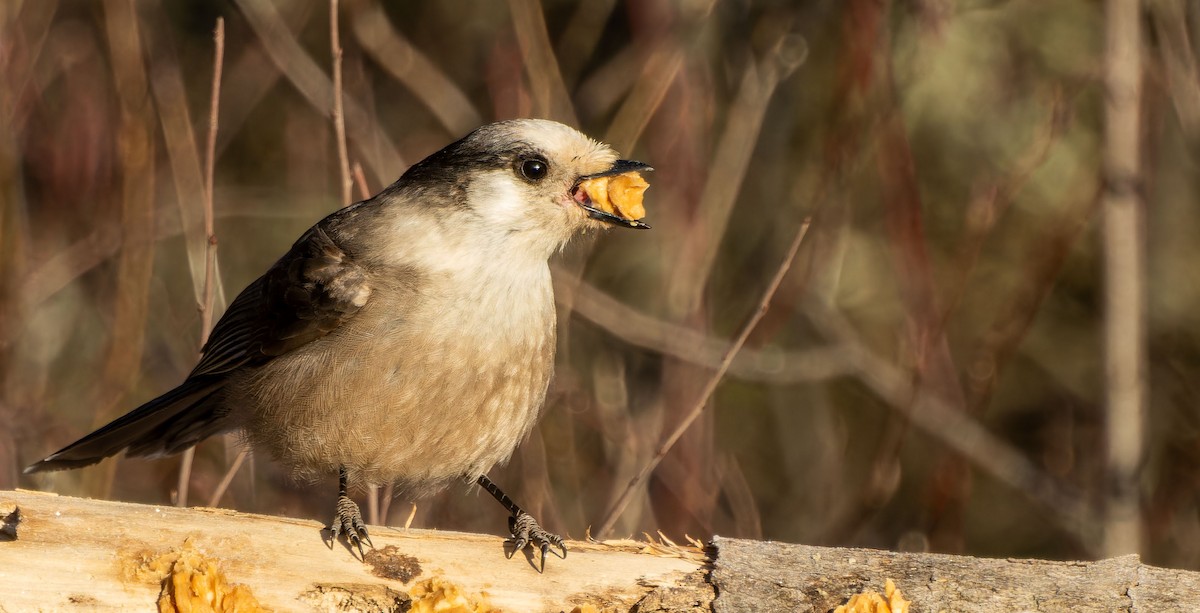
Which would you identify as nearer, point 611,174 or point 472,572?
point 472,572

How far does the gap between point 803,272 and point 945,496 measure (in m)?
1.26

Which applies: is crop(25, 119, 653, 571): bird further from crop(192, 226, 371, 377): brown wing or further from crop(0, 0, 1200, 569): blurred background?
crop(0, 0, 1200, 569): blurred background

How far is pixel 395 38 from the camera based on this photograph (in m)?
6.62

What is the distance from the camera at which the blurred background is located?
5762 mm

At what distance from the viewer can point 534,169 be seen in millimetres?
3967

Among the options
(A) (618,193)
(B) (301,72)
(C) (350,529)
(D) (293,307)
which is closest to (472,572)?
(C) (350,529)

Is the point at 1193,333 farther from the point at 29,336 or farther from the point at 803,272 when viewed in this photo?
the point at 29,336

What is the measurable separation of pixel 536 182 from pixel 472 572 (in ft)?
4.02

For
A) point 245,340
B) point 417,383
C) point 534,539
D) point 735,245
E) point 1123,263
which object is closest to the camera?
point 534,539

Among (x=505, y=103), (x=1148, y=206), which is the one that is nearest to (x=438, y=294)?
(x=505, y=103)

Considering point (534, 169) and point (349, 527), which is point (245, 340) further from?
point (534, 169)

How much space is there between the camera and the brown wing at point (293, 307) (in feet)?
13.0

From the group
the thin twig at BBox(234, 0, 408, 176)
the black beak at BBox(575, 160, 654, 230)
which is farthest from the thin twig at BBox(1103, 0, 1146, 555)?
the thin twig at BBox(234, 0, 408, 176)

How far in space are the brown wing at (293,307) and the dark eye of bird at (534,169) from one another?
1.97 ft
